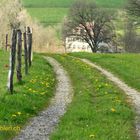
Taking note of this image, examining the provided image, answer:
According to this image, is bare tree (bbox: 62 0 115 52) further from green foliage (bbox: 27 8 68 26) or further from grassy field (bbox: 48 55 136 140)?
grassy field (bbox: 48 55 136 140)

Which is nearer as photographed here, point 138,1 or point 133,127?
point 133,127

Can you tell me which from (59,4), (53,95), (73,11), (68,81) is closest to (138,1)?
(73,11)

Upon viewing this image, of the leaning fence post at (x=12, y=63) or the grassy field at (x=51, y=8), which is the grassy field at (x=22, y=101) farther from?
the grassy field at (x=51, y=8)

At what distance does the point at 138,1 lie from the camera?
239ft

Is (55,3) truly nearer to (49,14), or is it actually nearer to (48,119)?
(49,14)

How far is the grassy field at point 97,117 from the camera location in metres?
13.8

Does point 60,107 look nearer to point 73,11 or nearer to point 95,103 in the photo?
point 95,103

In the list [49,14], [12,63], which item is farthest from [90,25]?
[12,63]

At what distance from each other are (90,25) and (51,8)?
222 ft

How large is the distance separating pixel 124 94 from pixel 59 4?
493 feet

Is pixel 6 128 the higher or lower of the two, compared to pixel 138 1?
lower

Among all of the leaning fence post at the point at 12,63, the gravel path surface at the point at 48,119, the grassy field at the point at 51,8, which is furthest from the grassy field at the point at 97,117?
the grassy field at the point at 51,8

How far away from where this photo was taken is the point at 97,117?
1658cm

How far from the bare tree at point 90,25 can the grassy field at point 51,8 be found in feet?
164
